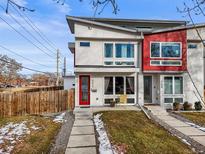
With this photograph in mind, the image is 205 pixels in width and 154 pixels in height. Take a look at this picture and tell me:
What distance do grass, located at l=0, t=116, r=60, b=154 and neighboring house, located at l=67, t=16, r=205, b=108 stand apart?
4985mm

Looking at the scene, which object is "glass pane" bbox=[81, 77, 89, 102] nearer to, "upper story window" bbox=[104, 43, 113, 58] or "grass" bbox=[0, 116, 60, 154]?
"upper story window" bbox=[104, 43, 113, 58]

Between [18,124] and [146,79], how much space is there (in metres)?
10.3

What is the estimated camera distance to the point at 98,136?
35.2ft

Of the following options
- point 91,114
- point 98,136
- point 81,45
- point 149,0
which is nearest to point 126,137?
point 98,136

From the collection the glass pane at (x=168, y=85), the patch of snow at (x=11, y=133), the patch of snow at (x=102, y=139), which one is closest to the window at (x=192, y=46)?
the glass pane at (x=168, y=85)

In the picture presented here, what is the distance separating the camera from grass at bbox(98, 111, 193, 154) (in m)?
9.11

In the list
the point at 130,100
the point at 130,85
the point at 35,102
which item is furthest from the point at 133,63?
the point at 35,102

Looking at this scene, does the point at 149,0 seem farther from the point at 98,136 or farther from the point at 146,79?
the point at 146,79

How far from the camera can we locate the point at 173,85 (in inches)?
738

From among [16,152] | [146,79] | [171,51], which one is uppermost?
[171,51]

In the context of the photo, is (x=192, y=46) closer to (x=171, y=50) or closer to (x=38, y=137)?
(x=171, y=50)

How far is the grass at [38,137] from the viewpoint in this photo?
9.23 meters

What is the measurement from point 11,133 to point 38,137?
1.62 meters

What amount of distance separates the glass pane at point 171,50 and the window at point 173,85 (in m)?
1.77
